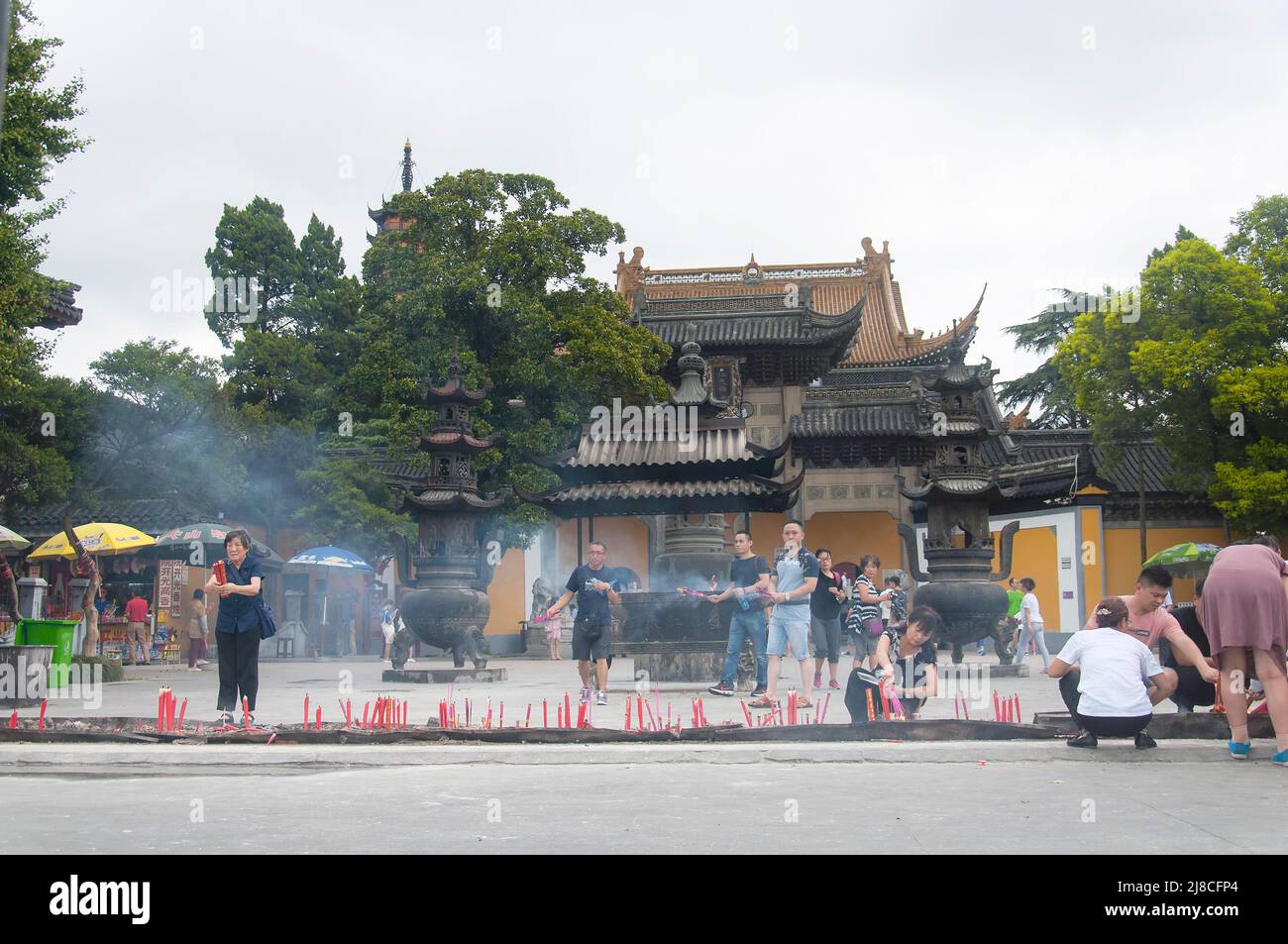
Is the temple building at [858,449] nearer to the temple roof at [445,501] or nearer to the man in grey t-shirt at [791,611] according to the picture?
the temple roof at [445,501]

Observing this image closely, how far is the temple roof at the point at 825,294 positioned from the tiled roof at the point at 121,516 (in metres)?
15.4

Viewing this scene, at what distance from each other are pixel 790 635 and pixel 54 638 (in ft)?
26.5

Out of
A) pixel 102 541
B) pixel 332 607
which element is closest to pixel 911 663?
pixel 102 541

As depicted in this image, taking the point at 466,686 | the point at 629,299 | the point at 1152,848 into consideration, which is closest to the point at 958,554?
the point at 466,686

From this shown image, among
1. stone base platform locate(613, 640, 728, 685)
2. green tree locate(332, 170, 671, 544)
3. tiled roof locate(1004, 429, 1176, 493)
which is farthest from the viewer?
tiled roof locate(1004, 429, 1176, 493)

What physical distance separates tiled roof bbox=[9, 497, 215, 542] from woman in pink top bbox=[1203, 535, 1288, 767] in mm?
24142

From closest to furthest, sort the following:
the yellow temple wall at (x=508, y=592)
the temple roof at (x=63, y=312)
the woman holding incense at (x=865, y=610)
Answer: the woman holding incense at (x=865, y=610)
the temple roof at (x=63, y=312)
the yellow temple wall at (x=508, y=592)

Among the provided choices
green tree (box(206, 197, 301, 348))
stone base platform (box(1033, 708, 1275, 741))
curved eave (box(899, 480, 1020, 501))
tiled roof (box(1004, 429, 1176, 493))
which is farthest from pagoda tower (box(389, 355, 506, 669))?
green tree (box(206, 197, 301, 348))

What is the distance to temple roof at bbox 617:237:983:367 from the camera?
129 feet

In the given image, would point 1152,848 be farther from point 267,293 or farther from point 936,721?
point 267,293

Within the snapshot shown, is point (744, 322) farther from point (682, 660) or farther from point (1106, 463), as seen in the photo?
point (682, 660)

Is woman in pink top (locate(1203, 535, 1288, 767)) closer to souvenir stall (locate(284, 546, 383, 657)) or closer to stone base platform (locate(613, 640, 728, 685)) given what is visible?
stone base platform (locate(613, 640, 728, 685))

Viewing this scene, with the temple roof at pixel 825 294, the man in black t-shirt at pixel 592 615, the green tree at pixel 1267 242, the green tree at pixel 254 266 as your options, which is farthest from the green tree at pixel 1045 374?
the man in black t-shirt at pixel 592 615

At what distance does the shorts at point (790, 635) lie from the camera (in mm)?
11586
